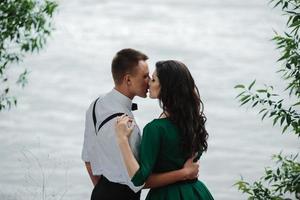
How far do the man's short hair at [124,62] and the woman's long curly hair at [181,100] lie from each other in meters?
0.37

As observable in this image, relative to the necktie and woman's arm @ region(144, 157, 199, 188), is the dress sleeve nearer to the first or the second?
woman's arm @ region(144, 157, 199, 188)

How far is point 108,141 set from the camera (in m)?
4.58

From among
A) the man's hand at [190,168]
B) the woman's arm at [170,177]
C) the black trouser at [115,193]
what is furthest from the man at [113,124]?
the man's hand at [190,168]

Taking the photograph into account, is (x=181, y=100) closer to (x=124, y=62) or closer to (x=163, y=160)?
(x=163, y=160)

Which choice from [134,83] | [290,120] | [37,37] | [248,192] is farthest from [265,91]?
[37,37]

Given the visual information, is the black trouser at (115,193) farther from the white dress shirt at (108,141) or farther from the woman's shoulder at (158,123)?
the woman's shoulder at (158,123)

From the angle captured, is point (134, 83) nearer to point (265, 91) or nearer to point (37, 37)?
point (265, 91)

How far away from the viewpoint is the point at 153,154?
4.16 metres

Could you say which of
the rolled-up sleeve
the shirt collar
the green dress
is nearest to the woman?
the green dress

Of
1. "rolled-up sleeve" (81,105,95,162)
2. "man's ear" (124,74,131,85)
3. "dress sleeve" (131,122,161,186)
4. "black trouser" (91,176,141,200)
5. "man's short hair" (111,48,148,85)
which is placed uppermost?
"man's short hair" (111,48,148,85)

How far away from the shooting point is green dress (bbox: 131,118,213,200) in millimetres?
4141

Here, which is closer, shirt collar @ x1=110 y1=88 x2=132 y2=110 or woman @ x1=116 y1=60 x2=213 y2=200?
woman @ x1=116 y1=60 x2=213 y2=200

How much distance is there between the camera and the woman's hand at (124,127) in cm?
423

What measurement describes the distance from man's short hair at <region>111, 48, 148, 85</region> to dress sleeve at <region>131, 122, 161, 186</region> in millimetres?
555
